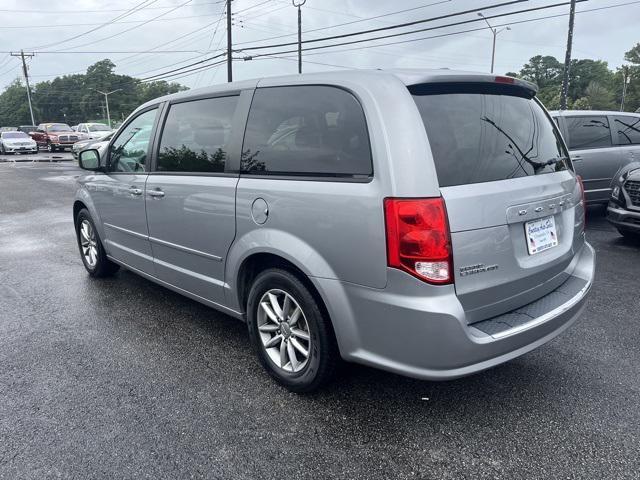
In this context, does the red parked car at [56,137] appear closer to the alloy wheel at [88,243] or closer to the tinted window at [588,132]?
the alloy wheel at [88,243]

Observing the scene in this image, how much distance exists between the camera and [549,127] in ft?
9.92

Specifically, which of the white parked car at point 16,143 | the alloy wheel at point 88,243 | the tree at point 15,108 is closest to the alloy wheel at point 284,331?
the alloy wheel at point 88,243

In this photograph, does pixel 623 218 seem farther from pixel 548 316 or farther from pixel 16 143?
pixel 16 143

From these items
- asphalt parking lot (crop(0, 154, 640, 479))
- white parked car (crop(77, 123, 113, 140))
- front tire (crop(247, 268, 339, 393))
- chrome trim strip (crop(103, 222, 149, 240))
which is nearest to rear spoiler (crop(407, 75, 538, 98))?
Result: front tire (crop(247, 268, 339, 393))

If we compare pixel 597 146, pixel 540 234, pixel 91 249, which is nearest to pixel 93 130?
pixel 91 249

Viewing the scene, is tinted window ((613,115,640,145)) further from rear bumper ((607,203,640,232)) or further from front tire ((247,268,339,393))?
front tire ((247,268,339,393))

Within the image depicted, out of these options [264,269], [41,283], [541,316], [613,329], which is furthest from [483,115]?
[41,283]

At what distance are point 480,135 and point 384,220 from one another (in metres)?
0.73

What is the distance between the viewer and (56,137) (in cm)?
3097

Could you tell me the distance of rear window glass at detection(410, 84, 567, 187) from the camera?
2.29 metres

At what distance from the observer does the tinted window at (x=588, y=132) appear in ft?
24.8

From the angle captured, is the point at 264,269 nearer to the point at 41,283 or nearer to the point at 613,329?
the point at 613,329

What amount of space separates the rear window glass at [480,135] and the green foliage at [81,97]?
3779 inches

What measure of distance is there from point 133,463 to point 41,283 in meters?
3.50
